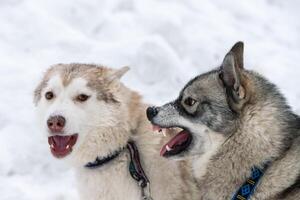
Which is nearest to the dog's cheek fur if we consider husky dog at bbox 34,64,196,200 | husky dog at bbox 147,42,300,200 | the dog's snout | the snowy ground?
husky dog at bbox 147,42,300,200

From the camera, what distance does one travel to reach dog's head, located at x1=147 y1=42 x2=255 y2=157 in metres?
3.67

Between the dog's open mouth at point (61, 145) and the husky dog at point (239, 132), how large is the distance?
86cm

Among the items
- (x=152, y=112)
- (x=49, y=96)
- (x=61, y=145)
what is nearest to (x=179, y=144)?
(x=152, y=112)

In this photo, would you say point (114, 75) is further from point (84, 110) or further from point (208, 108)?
point (208, 108)

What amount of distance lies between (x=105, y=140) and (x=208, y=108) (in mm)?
1035

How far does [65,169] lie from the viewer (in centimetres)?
600

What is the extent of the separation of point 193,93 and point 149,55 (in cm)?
363

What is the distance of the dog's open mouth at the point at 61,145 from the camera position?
14.3 feet

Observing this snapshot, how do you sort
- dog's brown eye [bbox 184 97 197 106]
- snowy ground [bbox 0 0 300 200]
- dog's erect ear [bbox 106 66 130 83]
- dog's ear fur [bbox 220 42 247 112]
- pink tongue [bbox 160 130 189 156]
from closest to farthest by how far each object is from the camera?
dog's ear fur [bbox 220 42 247 112]
dog's brown eye [bbox 184 97 197 106]
pink tongue [bbox 160 130 189 156]
dog's erect ear [bbox 106 66 130 83]
snowy ground [bbox 0 0 300 200]

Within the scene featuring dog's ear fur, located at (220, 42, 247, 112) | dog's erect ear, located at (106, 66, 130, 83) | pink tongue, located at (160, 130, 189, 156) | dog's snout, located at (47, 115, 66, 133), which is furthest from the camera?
dog's erect ear, located at (106, 66, 130, 83)

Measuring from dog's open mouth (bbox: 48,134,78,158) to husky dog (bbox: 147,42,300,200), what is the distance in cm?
86

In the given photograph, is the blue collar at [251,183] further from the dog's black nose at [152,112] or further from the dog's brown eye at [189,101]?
the dog's black nose at [152,112]

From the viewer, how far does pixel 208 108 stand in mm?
3756

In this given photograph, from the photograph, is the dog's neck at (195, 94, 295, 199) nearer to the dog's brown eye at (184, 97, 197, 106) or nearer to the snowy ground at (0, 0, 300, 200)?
the dog's brown eye at (184, 97, 197, 106)
